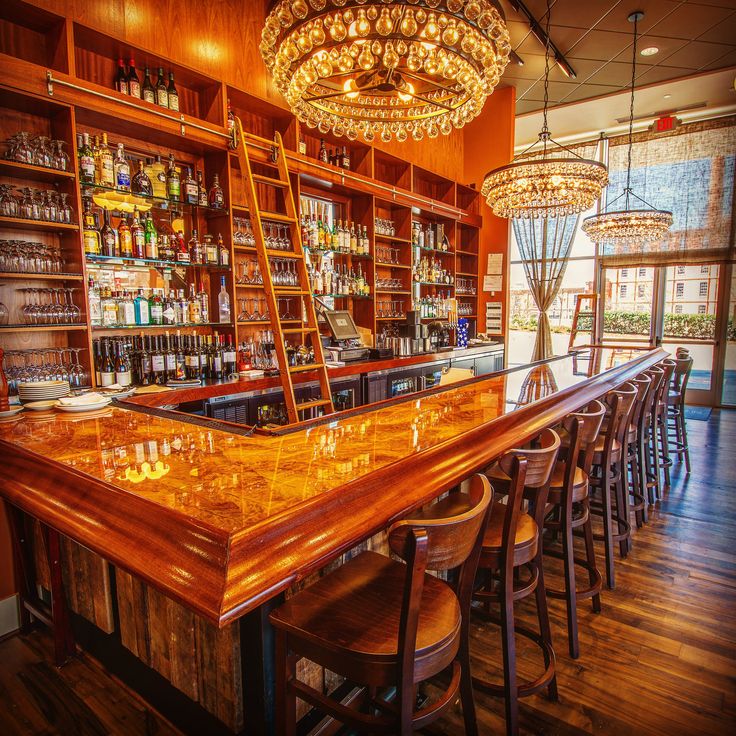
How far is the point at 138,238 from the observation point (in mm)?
3273

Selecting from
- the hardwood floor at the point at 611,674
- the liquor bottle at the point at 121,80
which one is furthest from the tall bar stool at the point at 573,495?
the liquor bottle at the point at 121,80

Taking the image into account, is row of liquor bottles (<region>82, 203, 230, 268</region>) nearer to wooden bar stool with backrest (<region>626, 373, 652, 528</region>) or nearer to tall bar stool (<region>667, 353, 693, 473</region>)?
wooden bar stool with backrest (<region>626, 373, 652, 528</region>)

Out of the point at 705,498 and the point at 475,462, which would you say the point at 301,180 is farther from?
the point at 705,498

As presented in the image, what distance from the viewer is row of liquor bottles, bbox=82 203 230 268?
303 centimetres

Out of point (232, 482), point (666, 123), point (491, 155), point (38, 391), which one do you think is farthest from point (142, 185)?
point (666, 123)

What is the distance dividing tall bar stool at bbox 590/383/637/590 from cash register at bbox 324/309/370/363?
225 cm

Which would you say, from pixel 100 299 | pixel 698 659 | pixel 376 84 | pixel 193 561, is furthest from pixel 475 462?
pixel 100 299

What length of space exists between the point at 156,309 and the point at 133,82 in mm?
1513

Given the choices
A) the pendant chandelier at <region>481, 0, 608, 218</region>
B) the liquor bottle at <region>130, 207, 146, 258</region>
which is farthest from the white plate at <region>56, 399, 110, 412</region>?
the pendant chandelier at <region>481, 0, 608, 218</region>

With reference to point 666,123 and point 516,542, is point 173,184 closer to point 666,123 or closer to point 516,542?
point 516,542

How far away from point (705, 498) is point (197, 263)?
4364 mm

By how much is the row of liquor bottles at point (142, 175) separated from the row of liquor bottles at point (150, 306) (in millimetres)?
632

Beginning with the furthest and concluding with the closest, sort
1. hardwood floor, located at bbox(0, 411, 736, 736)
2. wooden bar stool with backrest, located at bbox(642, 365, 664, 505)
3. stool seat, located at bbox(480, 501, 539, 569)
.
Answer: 1. wooden bar stool with backrest, located at bbox(642, 365, 664, 505)
2. hardwood floor, located at bbox(0, 411, 736, 736)
3. stool seat, located at bbox(480, 501, 539, 569)

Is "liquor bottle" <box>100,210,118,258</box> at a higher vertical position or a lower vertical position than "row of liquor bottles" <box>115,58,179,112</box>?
lower
